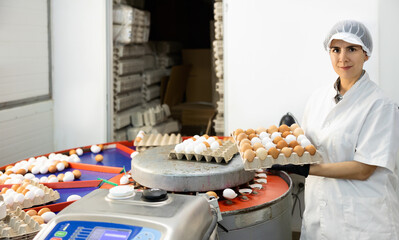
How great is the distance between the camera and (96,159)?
131 inches

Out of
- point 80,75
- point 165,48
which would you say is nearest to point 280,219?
point 80,75

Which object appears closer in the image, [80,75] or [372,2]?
[372,2]

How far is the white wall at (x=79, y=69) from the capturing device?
13.8 ft

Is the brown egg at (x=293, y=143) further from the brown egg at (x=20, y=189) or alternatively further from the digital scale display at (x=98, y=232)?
the brown egg at (x=20, y=189)

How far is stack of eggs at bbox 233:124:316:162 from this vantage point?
2.27 m

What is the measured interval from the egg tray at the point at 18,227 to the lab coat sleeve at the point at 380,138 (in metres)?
1.53

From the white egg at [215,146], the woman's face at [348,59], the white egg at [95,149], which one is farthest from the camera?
the white egg at [95,149]

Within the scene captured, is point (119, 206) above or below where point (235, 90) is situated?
below

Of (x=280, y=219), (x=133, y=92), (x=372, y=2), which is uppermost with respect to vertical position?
(x=372, y=2)

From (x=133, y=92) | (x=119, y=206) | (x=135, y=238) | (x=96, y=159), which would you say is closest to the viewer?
(x=135, y=238)

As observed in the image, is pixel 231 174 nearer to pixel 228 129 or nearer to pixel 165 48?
pixel 228 129

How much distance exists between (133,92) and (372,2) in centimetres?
288

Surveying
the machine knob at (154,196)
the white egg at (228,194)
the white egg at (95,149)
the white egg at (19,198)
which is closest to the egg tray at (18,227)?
the white egg at (19,198)

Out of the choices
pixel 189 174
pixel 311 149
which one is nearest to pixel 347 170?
pixel 311 149
